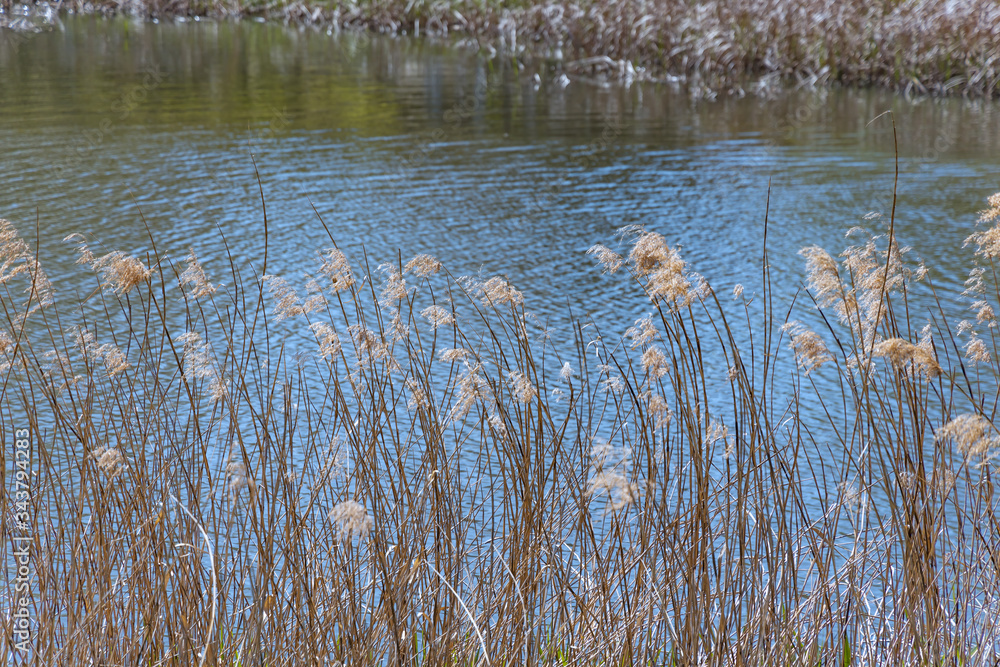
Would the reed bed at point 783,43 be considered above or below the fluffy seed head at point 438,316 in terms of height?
above

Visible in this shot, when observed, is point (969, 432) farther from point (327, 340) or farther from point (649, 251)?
point (327, 340)

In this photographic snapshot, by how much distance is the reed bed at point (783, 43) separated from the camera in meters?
9.13

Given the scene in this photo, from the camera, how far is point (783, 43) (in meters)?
9.78

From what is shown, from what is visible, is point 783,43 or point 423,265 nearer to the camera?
point 423,265

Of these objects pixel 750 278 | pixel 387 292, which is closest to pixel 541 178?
pixel 750 278

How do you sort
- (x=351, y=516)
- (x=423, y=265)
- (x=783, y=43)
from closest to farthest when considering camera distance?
(x=351, y=516), (x=423, y=265), (x=783, y=43)

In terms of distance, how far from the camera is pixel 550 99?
8.68 meters

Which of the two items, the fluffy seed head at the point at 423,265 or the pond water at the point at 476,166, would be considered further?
the pond water at the point at 476,166

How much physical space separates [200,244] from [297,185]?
1204mm

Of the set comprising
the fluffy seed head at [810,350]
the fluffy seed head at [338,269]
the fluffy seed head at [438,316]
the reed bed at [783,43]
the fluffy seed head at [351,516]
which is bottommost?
the fluffy seed head at [351,516]

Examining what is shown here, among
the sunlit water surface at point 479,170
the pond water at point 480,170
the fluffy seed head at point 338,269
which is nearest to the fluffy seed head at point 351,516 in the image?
the fluffy seed head at point 338,269

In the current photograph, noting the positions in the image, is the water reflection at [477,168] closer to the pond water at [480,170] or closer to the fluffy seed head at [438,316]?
the pond water at [480,170]

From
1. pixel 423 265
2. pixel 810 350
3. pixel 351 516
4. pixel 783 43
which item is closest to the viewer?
pixel 351 516

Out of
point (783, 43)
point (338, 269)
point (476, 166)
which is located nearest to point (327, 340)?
point (338, 269)
